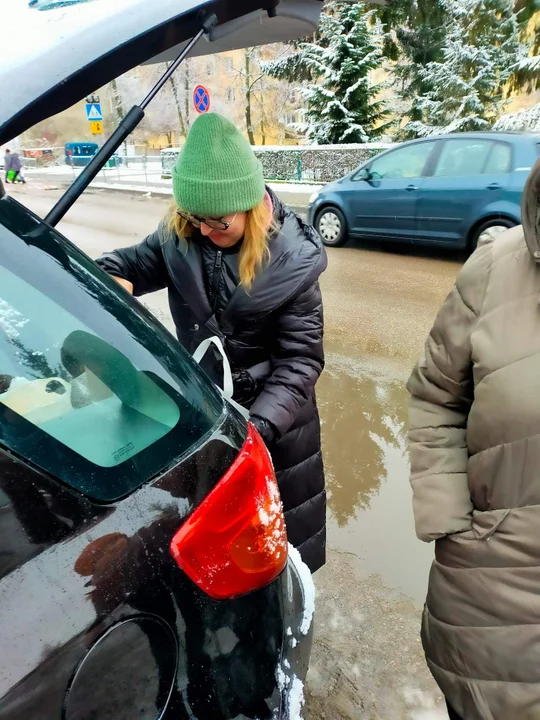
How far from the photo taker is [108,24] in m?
1.20

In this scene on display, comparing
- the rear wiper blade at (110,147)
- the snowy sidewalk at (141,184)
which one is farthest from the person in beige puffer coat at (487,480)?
the snowy sidewalk at (141,184)

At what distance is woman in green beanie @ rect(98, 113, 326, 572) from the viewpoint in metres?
1.61

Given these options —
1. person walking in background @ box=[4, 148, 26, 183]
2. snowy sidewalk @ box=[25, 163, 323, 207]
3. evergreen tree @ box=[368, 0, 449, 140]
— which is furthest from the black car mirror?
person walking in background @ box=[4, 148, 26, 183]

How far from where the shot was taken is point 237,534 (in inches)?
44.7

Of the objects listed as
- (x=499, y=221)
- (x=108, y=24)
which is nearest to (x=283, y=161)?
(x=499, y=221)

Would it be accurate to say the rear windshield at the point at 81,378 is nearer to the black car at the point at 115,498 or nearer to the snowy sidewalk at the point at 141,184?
the black car at the point at 115,498

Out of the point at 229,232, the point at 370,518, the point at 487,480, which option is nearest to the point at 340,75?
the point at 370,518

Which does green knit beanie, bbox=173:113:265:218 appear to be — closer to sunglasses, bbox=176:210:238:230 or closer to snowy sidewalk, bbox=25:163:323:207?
sunglasses, bbox=176:210:238:230

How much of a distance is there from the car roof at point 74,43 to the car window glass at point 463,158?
651 cm

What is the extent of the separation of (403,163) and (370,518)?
20.7ft

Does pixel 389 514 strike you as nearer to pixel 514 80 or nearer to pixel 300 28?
pixel 300 28

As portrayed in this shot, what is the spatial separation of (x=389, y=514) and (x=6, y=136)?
247 centimetres

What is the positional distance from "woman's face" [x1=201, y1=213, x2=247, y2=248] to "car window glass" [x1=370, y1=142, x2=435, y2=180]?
6750 mm

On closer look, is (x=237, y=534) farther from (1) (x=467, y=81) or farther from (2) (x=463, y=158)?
(1) (x=467, y=81)
